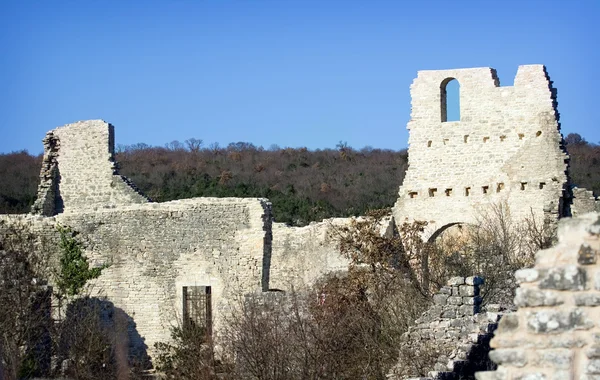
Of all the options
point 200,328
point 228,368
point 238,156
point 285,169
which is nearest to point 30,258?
point 200,328

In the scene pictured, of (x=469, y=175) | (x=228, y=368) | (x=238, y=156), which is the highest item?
(x=238, y=156)

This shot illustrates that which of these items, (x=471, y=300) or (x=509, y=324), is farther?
(x=471, y=300)

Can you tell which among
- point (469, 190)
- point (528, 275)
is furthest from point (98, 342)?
point (528, 275)

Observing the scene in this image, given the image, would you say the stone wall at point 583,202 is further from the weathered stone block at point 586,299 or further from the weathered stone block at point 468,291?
the weathered stone block at point 586,299

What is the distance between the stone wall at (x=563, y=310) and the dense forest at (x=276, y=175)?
101ft

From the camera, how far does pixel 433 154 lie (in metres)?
24.4

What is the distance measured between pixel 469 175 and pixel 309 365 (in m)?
9.69

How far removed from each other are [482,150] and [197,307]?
6.17 metres

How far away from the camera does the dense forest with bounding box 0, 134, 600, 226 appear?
42.2 m

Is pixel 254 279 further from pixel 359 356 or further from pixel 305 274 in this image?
pixel 359 356

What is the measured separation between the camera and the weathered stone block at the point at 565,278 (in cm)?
541

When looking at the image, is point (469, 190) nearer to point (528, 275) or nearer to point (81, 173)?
point (81, 173)

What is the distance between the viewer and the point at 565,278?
5426mm

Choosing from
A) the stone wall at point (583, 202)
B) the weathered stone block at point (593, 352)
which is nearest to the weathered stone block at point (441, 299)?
the weathered stone block at point (593, 352)
